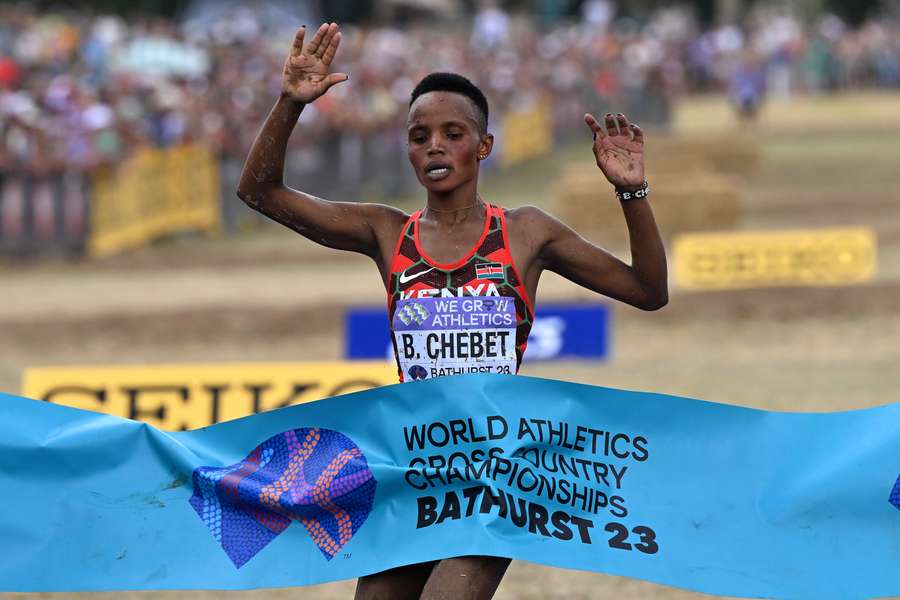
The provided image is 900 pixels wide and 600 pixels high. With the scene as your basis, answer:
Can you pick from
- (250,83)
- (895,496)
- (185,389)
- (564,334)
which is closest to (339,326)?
(564,334)

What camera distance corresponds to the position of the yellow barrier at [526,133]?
3911cm

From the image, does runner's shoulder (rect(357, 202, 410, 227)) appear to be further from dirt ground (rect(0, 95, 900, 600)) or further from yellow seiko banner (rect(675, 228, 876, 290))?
yellow seiko banner (rect(675, 228, 876, 290))

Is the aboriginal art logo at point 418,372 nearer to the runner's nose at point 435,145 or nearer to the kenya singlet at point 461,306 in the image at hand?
the kenya singlet at point 461,306

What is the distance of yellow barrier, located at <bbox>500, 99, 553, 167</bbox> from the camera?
39112 millimetres

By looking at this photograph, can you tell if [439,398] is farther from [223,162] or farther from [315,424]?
[223,162]

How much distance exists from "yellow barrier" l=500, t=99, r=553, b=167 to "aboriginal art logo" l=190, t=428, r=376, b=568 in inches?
1300

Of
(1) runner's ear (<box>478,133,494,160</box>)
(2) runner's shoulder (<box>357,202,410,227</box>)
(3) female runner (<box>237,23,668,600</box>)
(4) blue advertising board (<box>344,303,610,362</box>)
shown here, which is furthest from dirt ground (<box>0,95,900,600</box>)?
(1) runner's ear (<box>478,133,494,160</box>)

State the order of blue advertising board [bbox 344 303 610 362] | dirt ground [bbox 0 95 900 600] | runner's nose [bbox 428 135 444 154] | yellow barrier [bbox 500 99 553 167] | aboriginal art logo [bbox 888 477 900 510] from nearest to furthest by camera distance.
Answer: runner's nose [bbox 428 135 444 154], aboriginal art logo [bbox 888 477 900 510], blue advertising board [bbox 344 303 610 362], dirt ground [bbox 0 95 900 600], yellow barrier [bbox 500 99 553 167]

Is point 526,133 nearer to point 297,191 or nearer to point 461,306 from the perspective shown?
point 297,191

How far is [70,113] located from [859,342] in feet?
41.0

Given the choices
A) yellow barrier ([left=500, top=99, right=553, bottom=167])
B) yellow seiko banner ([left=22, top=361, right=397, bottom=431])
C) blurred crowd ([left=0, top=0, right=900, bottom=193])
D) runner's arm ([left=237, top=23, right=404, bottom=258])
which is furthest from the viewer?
yellow barrier ([left=500, top=99, right=553, bottom=167])

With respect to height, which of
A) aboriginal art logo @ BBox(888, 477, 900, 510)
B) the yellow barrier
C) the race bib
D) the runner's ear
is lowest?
the yellow barrier

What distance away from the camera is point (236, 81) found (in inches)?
1096

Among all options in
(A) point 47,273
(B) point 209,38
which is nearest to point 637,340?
(A) point 47,273
